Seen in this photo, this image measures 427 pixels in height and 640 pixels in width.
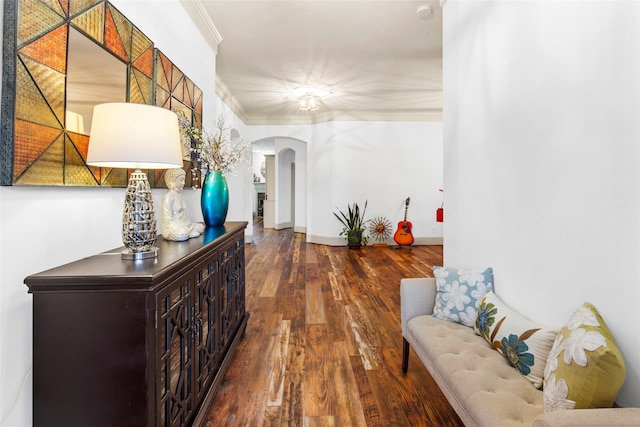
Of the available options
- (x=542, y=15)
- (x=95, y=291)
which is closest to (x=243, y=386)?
(x=95, y=291)

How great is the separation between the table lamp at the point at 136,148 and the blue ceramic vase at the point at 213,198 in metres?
0.99

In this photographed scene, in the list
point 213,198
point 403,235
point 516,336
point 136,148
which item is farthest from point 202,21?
point 403,235

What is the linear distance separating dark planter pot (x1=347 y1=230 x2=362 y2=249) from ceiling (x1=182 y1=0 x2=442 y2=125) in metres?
2.53

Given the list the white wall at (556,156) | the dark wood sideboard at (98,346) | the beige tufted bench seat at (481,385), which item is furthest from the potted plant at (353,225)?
the dark wood sideboard at (98,346)

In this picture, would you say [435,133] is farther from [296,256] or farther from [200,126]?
[200,126]

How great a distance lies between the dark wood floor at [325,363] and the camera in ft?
5.82

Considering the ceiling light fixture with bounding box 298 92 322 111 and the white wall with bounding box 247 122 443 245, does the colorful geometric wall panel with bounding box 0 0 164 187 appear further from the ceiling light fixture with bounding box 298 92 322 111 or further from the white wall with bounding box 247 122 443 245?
the white wall with bounding box 247 122 443 245

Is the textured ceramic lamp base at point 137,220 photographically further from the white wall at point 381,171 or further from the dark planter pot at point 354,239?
the white wall at point 381,171

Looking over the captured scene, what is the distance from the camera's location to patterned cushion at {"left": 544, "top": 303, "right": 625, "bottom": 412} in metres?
1.00

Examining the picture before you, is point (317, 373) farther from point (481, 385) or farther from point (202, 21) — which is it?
point (202, 21)

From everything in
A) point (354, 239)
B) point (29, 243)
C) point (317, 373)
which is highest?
point (29, 243)

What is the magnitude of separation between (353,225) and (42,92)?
5.99 meters

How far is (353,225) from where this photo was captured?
691cm

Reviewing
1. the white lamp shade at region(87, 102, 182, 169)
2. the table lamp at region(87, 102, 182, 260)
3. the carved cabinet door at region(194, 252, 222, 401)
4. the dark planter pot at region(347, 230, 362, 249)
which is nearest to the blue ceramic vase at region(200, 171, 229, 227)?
the carved cabinet door at region(194, 252, 222, 401)
